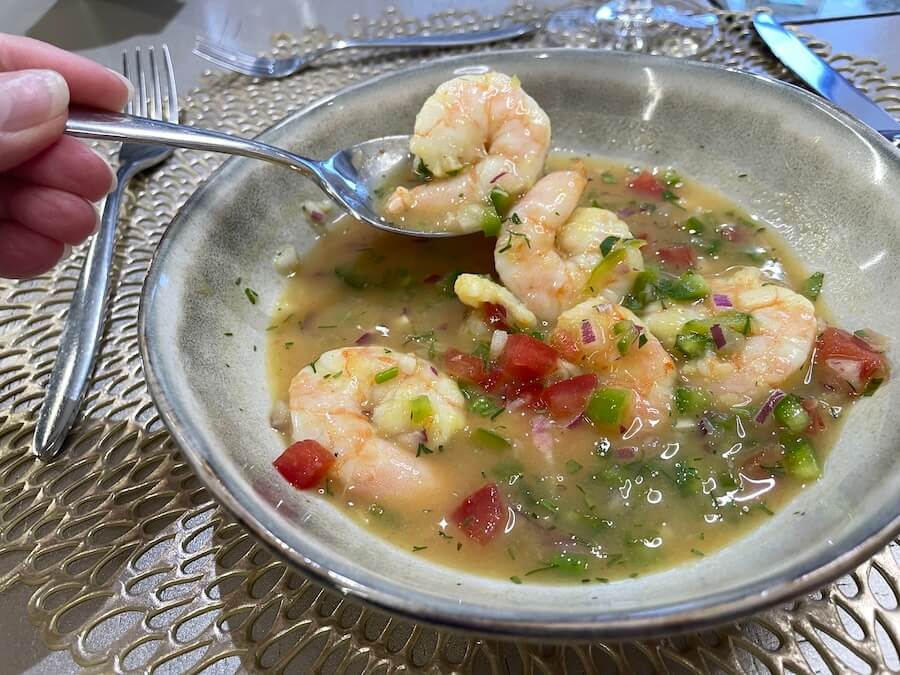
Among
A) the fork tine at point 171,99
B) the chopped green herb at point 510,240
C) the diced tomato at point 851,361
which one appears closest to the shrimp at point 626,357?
the chopped green herb at point 510,240

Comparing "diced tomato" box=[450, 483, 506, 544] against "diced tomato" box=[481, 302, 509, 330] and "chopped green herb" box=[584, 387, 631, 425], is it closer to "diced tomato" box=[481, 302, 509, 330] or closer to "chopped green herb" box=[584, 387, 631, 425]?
"chopped green herb" box=[584, 387, 631, 425]

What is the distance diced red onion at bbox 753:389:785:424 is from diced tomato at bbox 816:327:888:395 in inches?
8.0

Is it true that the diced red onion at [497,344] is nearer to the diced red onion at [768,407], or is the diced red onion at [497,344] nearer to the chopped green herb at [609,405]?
the chopped green herb at [609,405]

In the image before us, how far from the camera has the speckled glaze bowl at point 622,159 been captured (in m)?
1.39

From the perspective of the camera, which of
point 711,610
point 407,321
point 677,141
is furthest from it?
point 677,141

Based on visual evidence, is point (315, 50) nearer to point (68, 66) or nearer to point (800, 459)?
point (68, 66)

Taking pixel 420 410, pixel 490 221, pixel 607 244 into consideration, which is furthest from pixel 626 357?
pixel 490 221

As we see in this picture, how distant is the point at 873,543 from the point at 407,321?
153 cm

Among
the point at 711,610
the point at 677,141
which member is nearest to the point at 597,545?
the point at 711,610

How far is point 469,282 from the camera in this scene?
2299 millimetres

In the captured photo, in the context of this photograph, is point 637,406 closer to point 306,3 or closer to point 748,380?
point 748,380

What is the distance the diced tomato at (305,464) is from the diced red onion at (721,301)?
1.29 m

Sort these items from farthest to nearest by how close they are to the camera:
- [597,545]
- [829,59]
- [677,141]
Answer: [829,59]
[677,141]
[597,545]

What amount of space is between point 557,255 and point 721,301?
1.80 feet
